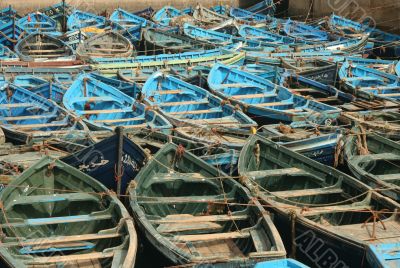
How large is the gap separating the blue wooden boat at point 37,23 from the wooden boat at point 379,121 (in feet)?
51.3

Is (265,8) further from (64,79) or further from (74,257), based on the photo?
(74,257)

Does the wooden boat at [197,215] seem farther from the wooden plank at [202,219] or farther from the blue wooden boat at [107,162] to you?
the blue wooden boat at [107,162]

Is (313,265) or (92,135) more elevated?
(92,135)

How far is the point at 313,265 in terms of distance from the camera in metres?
9.77

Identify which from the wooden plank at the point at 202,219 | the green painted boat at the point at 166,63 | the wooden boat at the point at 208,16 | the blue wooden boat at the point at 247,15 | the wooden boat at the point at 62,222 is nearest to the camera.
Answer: the wooden boat at the point at 62,222

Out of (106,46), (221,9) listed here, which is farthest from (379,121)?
(221,9)

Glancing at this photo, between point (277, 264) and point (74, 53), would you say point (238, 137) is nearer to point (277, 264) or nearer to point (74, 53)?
point (277, 264)

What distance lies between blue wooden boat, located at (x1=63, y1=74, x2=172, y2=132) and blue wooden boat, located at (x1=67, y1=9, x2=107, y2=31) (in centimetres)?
1036

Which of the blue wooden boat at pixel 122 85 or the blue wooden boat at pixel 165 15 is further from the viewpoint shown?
the blue wooden boat at pixel 165 15

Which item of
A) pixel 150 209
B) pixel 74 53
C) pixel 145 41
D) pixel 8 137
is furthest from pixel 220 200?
pixel 145 41

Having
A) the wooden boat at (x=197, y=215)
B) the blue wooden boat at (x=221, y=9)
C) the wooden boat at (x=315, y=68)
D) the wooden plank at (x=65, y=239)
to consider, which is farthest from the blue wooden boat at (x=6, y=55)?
the blue wooden boat at (x=221, y=9)

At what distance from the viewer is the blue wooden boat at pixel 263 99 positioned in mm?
14945

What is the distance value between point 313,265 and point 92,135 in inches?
233

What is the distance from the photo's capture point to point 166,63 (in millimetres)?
19547
